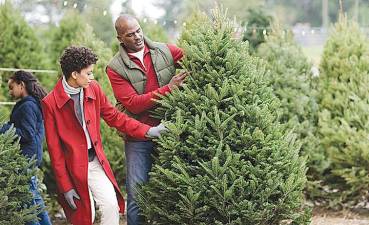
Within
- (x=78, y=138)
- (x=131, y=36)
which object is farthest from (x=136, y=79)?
(x=78, y=138)

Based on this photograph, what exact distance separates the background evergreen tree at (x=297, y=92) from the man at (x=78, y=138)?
11.7ft

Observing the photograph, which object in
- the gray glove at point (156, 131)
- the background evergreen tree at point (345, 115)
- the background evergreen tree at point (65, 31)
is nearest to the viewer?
the gray glove at point (156, 131)

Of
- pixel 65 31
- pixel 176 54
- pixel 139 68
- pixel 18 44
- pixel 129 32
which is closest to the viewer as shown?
pixel 129 32

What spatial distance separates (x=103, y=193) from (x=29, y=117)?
97 centimetres

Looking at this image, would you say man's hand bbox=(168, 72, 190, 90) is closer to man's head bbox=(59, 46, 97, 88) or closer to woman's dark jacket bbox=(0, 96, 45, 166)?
man's head bbox=(59, 46, 97, 88)

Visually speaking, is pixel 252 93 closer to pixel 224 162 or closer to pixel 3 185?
pixel 224 162

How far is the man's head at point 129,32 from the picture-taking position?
554 centimetres

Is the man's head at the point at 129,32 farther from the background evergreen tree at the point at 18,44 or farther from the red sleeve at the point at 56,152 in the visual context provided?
the background evergreen tree at the point at 18,44

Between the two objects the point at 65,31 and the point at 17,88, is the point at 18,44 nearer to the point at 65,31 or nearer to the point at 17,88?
the point at 65,31

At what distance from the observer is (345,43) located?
30.5 feet

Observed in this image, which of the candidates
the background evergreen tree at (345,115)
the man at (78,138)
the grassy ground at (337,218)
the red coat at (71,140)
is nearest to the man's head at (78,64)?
the man at (78,138)


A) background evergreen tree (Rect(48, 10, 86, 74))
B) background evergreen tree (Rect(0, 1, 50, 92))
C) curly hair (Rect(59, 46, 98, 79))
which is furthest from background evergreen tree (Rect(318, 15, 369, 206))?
background evergreen tree (Rect(48, 10, 86, 74))

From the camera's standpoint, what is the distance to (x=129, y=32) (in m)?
5.55

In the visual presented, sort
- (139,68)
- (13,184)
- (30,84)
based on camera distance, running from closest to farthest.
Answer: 1. (13,184)
2. (139,68)
3. (30,84)
